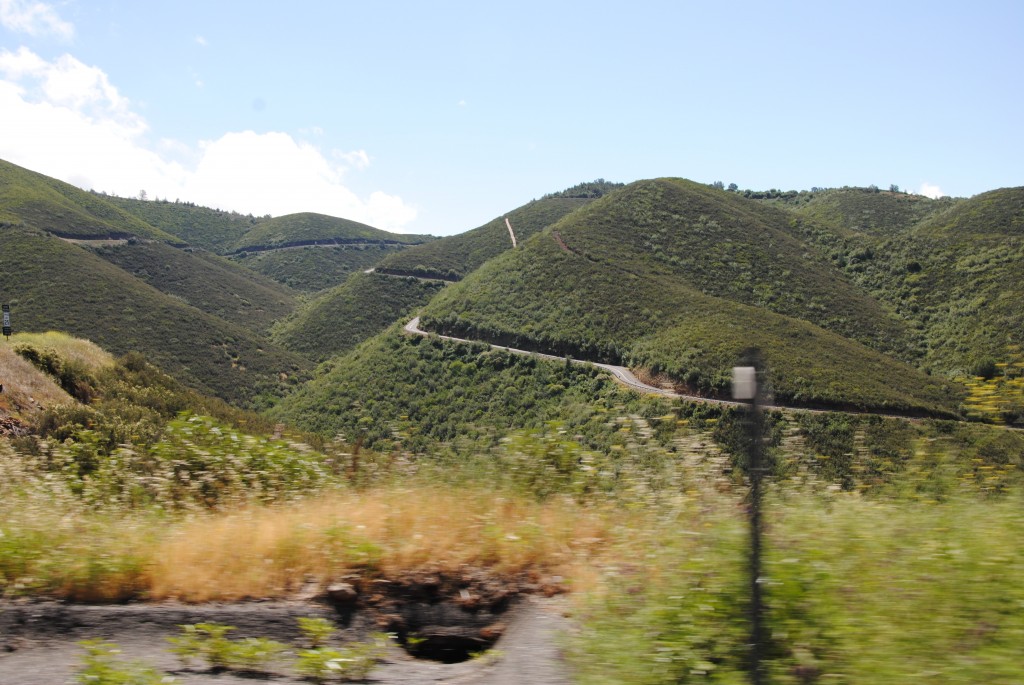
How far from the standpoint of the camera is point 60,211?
8450 cm

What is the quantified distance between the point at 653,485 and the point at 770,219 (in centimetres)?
7501

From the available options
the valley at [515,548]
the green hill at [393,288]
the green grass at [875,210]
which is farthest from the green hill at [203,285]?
the valley at [515,548]

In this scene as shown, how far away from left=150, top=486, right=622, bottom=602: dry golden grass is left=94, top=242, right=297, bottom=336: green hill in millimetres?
75003

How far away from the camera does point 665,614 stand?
322 centimetres

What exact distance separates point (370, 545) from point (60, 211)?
9901 centimetres

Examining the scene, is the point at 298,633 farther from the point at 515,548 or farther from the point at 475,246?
the point at 475,246

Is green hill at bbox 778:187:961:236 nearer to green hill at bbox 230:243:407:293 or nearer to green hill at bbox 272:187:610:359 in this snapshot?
green hill at bbox 272:187:610:359

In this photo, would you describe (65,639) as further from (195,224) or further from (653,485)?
(195,224)

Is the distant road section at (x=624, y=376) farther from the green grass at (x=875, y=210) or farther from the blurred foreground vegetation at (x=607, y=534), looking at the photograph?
the green grass at (x=875, y=210)

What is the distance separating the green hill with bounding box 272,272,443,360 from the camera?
68.1 metres

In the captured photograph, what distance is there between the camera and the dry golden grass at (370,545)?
402 centimetres

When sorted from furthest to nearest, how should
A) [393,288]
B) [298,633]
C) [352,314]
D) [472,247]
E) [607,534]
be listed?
Result: [472,247] < [393,288] < [352,314] < [607,534] < [298,633]

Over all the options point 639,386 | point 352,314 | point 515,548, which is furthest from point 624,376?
point 352,314

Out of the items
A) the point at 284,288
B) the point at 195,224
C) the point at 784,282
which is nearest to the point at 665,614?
the point at 784,282
